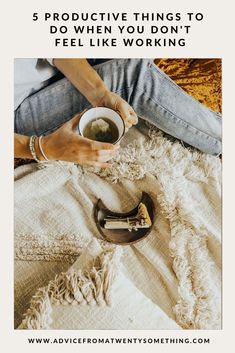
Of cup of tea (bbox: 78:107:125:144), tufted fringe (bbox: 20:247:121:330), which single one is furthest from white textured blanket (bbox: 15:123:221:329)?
cup of tea (bbox: 78:107:125:144)

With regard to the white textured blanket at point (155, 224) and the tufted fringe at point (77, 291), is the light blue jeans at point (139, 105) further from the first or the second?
the tufted fringe at point (77, 291)

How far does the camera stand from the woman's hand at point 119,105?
0.61 meters

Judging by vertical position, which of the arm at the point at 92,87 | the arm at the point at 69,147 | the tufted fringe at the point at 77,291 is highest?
the arm at the point at 92,87

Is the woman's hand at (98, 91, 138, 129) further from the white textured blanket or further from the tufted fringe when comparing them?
the tufted fringe

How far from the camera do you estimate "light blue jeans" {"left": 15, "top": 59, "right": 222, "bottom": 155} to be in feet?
2.08

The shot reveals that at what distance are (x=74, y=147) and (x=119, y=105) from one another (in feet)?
0.37

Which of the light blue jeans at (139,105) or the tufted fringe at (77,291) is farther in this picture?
the light blue jeans at (139,105)

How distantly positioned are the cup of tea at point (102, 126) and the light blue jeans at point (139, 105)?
0.37 ft

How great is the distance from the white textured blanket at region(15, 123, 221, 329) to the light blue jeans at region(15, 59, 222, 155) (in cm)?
4

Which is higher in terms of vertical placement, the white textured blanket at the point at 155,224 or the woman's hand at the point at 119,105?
the woman's hand at the point at 119,105

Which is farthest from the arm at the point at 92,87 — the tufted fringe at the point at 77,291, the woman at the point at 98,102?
the tufted fringe at the point at 77,291
